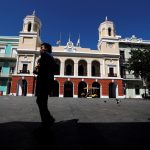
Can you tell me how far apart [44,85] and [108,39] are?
32.4 m

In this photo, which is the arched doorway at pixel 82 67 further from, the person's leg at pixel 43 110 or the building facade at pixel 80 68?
the person's leg at pixel 43 110

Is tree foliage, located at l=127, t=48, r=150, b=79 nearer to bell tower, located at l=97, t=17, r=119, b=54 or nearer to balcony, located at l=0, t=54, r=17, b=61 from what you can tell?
bell tower, located at l=97, t=17, r=119, b=54

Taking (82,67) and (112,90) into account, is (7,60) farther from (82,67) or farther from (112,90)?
(112,90)

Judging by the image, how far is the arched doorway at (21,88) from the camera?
96.3 feet

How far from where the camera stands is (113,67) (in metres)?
31.9

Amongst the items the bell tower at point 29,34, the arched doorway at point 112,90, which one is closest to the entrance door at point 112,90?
the arched doorway at point 112,90

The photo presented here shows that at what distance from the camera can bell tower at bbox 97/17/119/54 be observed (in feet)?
108

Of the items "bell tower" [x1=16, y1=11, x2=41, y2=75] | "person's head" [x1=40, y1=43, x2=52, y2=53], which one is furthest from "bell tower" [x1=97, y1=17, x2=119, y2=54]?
"person's head" [x1=40, y1=43, x2=52, y2=53]

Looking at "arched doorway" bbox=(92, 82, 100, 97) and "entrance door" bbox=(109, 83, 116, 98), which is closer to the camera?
"arched doorway" bbox=(92, 82, 100, 97)

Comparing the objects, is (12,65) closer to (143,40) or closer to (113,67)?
(113,67)

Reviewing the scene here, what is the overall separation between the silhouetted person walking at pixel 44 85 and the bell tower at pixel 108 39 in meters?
30.5
